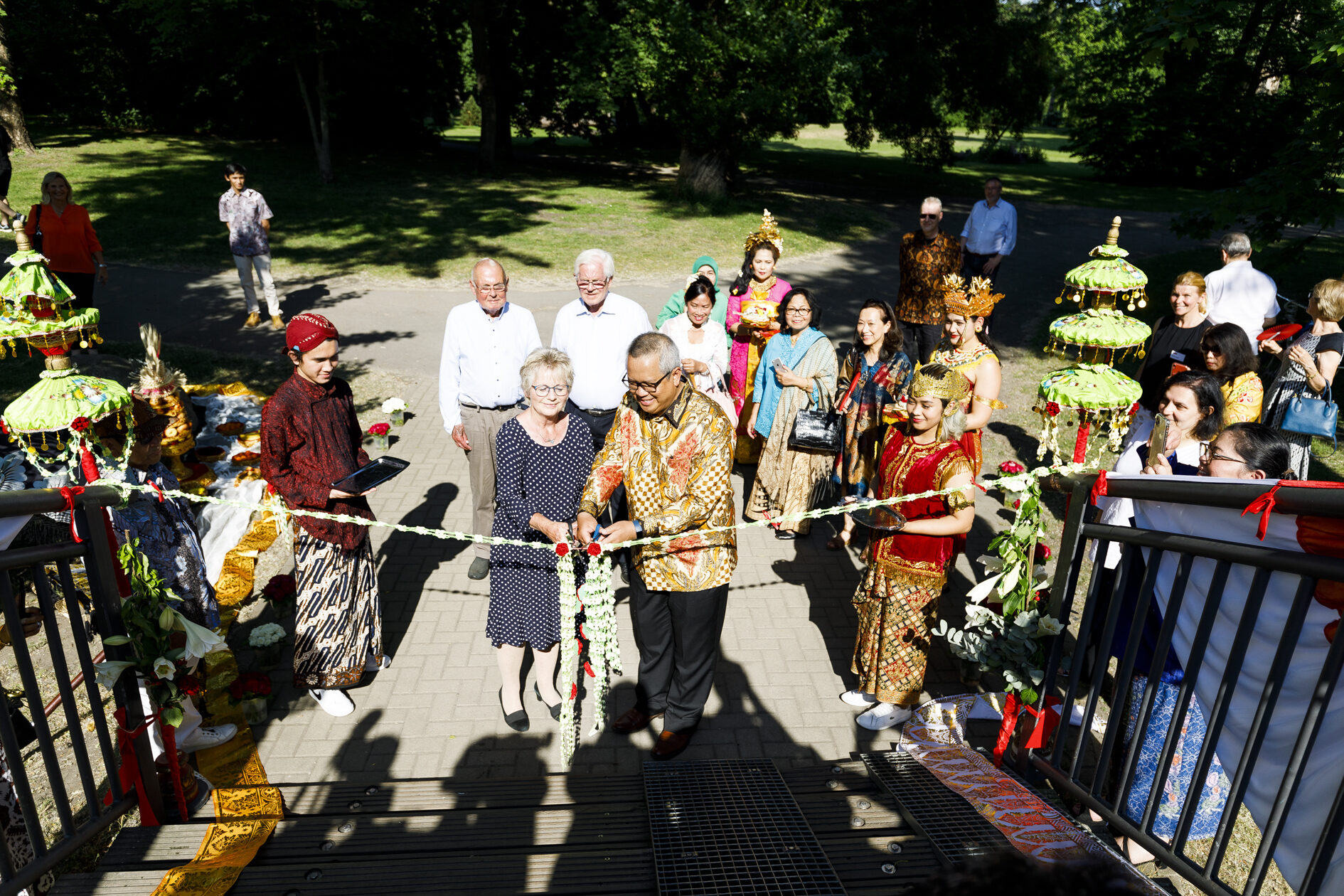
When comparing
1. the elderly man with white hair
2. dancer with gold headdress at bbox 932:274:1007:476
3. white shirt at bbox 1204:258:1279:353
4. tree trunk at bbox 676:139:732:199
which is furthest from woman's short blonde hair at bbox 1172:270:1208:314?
tree trunk at bbox 676:139:732:199

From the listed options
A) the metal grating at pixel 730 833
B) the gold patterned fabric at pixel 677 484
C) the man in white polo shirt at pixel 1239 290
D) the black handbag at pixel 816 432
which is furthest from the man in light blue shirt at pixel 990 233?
the metal grating at pixel 730 833

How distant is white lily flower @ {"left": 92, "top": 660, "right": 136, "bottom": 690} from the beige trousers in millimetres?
2705

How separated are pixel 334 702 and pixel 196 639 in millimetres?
1328

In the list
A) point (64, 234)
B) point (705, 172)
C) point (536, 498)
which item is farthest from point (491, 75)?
point (536, 498)

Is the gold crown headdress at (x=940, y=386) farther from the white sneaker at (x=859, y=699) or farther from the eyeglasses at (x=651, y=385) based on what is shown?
the white sneaker at (x=859, y=699)

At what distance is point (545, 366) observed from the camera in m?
4.08

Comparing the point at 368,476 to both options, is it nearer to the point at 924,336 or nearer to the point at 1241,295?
the point at 924,336

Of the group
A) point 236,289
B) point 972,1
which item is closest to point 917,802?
point 236,289

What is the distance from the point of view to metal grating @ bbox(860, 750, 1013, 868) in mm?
2938

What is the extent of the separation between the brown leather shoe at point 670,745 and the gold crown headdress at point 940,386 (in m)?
2.20

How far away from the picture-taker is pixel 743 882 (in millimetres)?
Result: 2795

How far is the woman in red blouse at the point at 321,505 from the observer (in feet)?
14.1

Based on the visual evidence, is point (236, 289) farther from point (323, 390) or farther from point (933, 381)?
point (933, 381)

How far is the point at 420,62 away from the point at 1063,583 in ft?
107
